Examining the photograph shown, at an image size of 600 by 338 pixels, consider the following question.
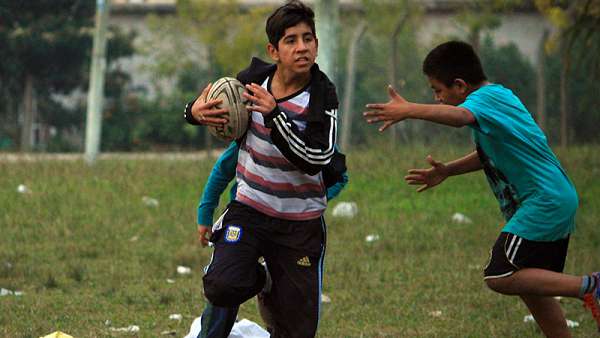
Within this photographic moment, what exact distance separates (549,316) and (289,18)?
2.03 meters

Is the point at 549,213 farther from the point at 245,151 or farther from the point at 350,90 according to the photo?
the point at 350,90

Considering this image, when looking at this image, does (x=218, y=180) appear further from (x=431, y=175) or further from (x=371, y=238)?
(x=371, y=238)

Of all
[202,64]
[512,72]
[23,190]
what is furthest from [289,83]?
[202,64]

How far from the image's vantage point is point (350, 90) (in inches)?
781

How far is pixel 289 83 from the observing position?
504cm

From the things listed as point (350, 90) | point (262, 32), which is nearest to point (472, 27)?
point (350, 90)

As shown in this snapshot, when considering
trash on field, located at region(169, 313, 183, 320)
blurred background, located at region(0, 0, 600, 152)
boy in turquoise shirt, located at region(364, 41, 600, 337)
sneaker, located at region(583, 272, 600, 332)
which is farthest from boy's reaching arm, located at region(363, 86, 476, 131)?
blurred background, located at region(0, 0, 600, 152)

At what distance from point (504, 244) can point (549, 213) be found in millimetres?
264

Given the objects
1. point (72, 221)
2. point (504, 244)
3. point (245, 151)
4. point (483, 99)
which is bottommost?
point (72, 221)

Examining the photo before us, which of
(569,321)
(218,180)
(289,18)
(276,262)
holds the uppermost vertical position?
(289,18)

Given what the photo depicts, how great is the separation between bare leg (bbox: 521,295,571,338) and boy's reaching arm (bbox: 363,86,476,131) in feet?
3.97

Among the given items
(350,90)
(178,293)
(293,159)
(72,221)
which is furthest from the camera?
(350,90)

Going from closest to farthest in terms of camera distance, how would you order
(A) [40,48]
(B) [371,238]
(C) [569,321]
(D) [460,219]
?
(C) [569,321] < (B) [371,238] < (D) [460,219] < (A) [40,48]

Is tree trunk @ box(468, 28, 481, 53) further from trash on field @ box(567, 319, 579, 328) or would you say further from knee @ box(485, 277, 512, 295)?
knee @ box(485, 277, 512, 295)
